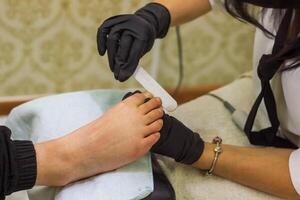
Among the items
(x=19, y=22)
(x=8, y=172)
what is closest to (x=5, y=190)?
Answer: (x=8, y=172)

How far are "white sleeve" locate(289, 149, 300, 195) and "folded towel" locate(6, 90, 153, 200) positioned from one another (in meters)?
0.26

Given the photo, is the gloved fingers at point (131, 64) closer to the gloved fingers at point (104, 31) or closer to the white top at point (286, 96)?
the gloved fingers at point (104, 31)

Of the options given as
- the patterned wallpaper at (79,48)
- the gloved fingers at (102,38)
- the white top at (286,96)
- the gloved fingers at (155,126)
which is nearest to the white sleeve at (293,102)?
the white top at (286,96)

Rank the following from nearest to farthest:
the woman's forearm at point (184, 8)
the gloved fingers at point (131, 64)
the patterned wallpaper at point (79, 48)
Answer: the gloved fingers at point (131, 64) < the woman's forearm at point (184, 8) < the patterned wallpaper at point (79, 48)

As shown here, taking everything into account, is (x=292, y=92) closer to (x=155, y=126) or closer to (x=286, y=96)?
(x=286, y=96)

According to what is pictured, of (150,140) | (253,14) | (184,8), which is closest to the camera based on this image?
(150,140)

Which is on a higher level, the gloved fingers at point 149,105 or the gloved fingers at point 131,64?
the gloved fingers at point 131,64

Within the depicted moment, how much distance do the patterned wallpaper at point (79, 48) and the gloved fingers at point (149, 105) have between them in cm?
→ 72

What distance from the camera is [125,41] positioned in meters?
0.98

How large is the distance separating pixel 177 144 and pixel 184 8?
1.22ft

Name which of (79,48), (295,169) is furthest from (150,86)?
(79,48)

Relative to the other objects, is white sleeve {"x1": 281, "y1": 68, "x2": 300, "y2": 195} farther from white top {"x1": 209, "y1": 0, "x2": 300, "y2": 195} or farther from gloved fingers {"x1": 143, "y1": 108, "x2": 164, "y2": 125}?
gloved fingers {"x1": 143, "y1": 108, "x2": 164, "y2": 125}

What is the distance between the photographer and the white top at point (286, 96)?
94cm

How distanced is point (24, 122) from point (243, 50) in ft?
3.32
